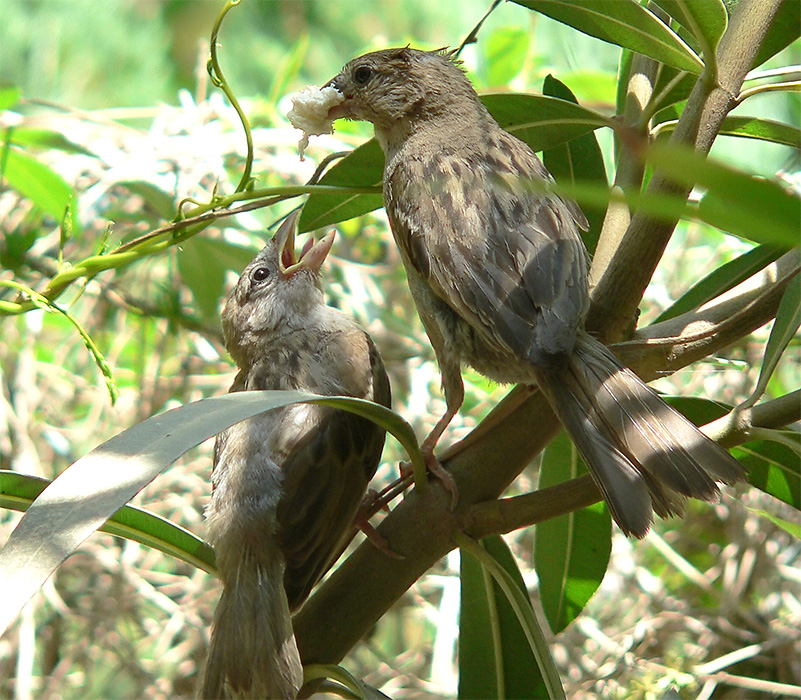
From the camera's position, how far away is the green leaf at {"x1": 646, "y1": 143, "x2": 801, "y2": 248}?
1.35 feet

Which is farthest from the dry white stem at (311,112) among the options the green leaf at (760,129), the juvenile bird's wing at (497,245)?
the green leaf at (760,129)

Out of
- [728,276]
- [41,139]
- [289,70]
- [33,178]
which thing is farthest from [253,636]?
[289,70]

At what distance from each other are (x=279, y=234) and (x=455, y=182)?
84cm

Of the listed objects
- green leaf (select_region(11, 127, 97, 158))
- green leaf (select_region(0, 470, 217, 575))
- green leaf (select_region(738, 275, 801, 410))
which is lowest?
green leaf (select_region(0, 470, 217, 575))

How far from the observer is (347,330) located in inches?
88.0

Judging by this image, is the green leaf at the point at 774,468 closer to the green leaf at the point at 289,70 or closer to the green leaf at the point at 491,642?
the green leaf at the point at 491,642

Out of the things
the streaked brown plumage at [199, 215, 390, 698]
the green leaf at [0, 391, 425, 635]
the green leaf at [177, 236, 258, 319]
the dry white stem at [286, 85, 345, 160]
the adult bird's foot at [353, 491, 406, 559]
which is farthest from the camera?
the green leaf at [177, 236, 258, 319]

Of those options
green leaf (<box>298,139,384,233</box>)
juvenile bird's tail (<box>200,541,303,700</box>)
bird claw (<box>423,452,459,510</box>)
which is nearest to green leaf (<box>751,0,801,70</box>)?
green leaf (<box>298,139,384,233</box>)

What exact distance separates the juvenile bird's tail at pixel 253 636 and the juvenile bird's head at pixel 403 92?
43.8 inches

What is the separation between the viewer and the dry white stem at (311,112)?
2057mm

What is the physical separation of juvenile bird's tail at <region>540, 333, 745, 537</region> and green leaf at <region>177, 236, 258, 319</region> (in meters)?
1.81

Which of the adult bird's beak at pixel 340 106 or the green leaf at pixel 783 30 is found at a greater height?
the adult bird's beak at pixel 340 106

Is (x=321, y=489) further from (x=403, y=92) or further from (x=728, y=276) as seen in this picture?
(x=403, y=92)

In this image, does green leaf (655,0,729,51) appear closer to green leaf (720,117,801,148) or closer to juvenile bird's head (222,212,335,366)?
green leaf (720,117,801,148)
